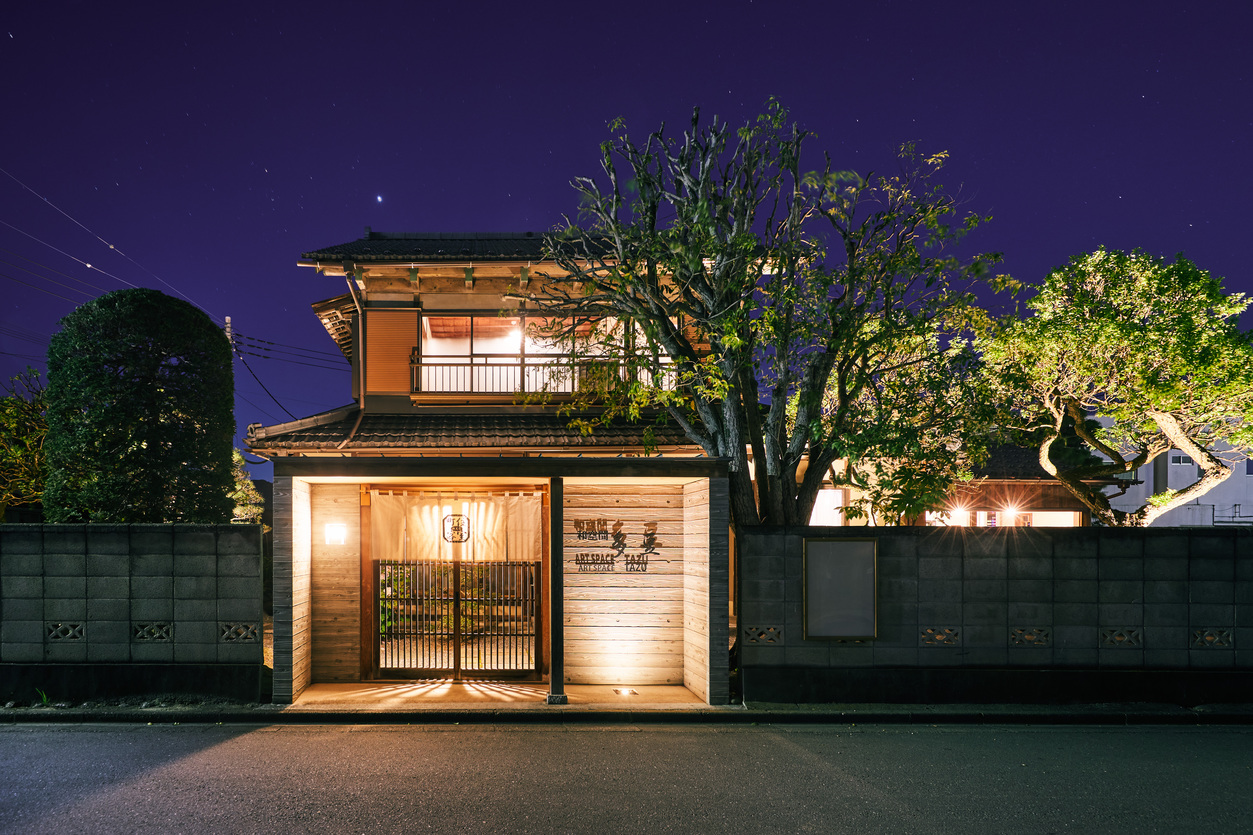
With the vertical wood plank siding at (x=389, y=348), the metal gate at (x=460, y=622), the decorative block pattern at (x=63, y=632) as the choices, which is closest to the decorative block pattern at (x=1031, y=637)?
the metal gate at (x=460, y=622)

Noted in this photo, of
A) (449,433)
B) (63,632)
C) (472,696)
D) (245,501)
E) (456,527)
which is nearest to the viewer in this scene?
(63,632)

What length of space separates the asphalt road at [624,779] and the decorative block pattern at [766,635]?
3.26 ft

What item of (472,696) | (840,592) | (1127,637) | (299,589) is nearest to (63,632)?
(299,589)

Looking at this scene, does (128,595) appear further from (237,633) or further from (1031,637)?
(1031,637)

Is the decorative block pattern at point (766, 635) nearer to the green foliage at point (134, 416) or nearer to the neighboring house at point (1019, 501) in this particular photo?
the green foliage at point (134, 416)

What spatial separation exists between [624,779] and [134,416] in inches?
309

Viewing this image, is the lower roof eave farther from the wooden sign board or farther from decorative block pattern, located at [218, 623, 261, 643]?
decorative block pattern, located at [218, 623, 261, 643]

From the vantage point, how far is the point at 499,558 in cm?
925

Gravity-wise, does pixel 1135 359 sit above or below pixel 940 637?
above

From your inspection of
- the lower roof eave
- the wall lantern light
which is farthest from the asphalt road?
the lower roof eave

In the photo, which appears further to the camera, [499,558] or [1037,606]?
[499,558]

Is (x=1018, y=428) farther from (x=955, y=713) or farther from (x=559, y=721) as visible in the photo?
(x=559, y=721)

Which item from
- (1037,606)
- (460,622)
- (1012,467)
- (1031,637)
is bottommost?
(460,622)

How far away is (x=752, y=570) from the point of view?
7891 millimetres
